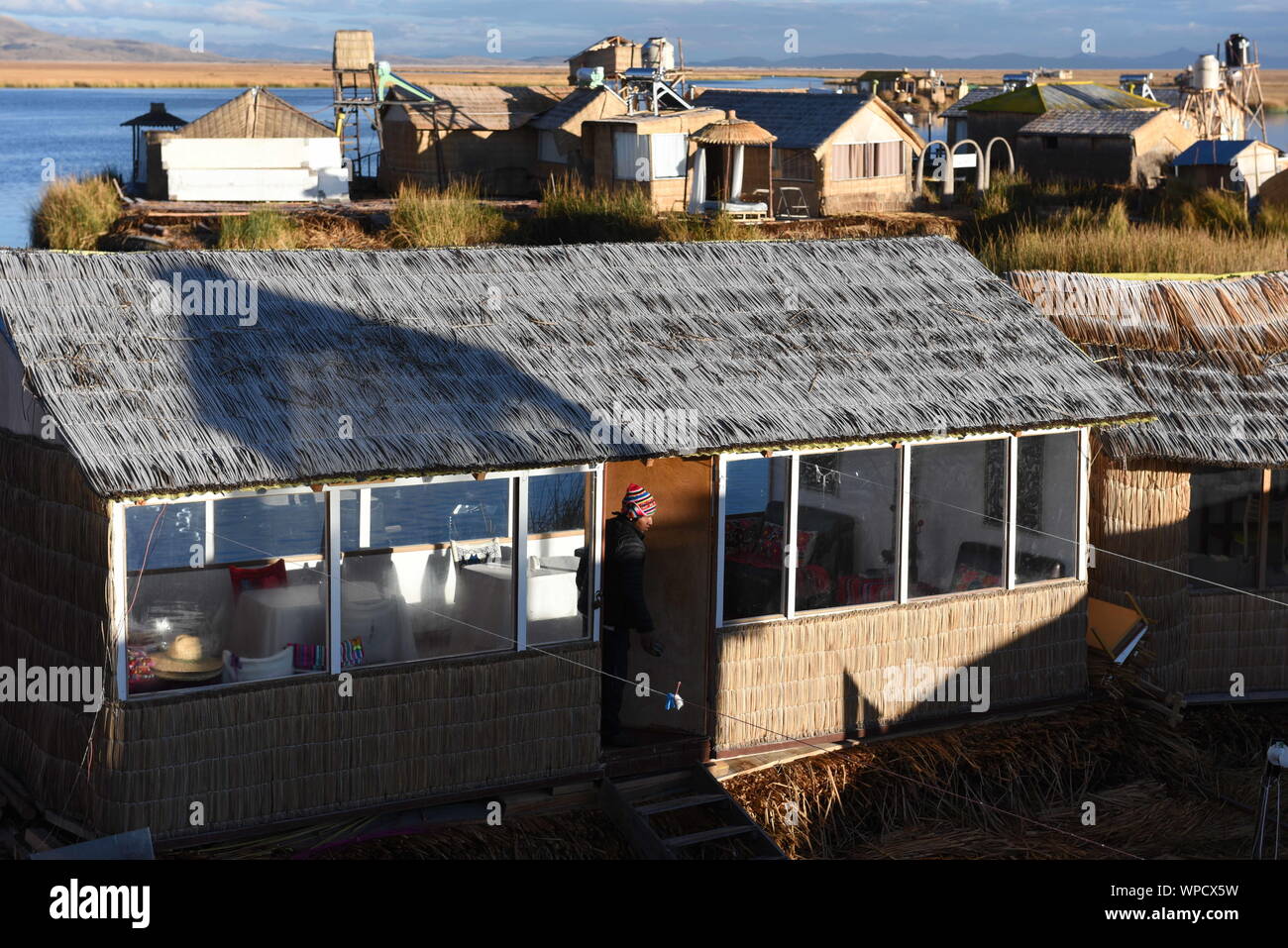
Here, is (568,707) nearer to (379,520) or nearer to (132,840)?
(132,840)

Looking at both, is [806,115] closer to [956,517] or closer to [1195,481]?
[1195,481]

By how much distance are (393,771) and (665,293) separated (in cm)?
407

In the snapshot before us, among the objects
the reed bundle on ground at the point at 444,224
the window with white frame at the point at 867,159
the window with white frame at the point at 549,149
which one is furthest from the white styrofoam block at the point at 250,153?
the window with white frame at the point at 867,159

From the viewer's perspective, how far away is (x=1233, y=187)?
40.1 metres

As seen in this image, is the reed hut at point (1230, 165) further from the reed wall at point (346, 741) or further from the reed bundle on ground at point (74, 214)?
the reed wall at point (346, 741)

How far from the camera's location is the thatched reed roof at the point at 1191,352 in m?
12.3

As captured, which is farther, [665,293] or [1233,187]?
[1233,187]

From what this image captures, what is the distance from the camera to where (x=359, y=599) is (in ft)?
31.9

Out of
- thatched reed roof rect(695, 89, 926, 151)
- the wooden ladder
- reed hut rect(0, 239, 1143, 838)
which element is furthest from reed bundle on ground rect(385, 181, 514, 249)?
the wooden ladder

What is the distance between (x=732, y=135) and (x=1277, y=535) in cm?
2803

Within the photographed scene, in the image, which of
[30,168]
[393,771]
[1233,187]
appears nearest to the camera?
[393,771]

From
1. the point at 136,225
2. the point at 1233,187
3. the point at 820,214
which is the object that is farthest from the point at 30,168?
the point at 1233,187

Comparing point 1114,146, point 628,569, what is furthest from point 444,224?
point 1114,146

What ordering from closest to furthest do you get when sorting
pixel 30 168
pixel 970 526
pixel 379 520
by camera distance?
pixel 970 526 < pixel 379 520 < pixel 30 168
